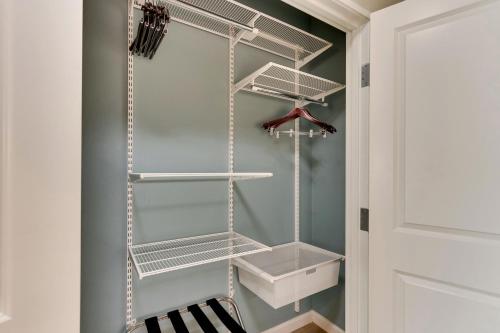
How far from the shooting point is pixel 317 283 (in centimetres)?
154

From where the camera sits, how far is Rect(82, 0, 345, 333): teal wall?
121 cm

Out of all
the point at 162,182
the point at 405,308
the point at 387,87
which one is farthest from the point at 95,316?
the point at 387,87

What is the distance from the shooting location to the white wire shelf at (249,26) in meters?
1.26

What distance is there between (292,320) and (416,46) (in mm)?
1957

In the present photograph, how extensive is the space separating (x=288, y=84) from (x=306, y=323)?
6.11ft

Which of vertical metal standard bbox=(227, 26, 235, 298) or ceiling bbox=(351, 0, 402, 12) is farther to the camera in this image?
vertical metal standard bbox=(227, 26, 235, 298)

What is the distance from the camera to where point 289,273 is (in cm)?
140

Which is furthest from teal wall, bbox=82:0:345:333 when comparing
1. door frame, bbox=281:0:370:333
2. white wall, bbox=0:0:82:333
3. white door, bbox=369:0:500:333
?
white wall, bbox=0:0:82:333

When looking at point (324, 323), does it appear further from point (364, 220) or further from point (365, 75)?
point (365, 75)

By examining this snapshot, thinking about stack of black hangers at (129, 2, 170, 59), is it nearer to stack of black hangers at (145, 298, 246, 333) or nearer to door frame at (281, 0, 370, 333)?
door frame at (281, 0, 370, 333)

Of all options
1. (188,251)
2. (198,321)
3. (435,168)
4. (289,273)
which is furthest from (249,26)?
(198,321)

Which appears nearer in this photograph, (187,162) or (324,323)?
(187,162)

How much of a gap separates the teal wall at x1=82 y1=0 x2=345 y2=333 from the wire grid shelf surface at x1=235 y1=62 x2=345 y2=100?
105 mm

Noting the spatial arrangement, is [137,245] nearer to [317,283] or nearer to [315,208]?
[317,283]
